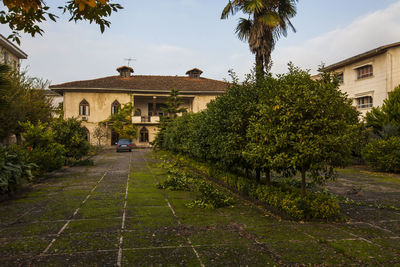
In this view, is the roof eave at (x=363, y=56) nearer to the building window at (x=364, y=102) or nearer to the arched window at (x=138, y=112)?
the building window at (x=364, y=102)

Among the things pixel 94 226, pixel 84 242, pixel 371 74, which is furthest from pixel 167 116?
pixel 84 242

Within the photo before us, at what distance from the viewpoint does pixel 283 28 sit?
14.6 meters

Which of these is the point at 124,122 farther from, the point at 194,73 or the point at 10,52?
the point at 194,73

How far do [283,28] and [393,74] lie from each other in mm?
15104

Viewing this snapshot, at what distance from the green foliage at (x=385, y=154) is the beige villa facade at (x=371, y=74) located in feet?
32.2

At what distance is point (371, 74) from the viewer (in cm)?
2627

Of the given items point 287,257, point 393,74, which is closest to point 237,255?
point 287,257

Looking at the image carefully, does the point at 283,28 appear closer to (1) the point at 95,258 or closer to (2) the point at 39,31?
(2) the point at 39,31

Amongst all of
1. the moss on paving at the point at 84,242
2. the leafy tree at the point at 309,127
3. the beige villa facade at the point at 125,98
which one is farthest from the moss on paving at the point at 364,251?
the beige villa facade at the point at 125,98

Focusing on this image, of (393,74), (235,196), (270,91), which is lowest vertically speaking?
(235,196)

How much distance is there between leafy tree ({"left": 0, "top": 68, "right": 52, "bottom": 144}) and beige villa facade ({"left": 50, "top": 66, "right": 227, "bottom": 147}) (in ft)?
60.8

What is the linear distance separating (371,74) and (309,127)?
2481cm

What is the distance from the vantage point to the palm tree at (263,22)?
13578 millimetres

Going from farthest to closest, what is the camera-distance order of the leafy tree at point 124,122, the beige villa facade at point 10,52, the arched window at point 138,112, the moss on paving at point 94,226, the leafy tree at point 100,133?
the arched window at point 138,112
the leafy tree at point 124,122
the leafy tree at point 100,133
the beige villa facade at point 10,52
the moss on paving at point 94,226
